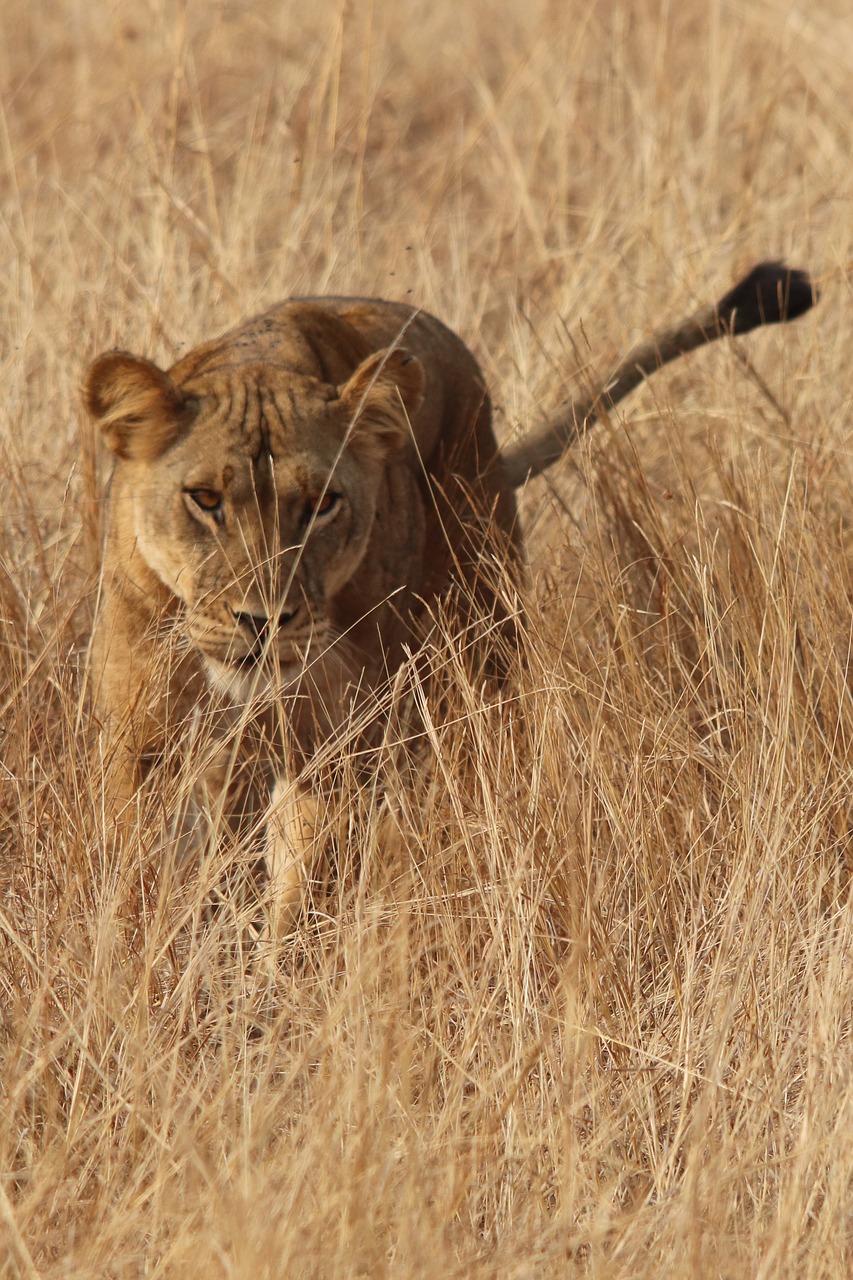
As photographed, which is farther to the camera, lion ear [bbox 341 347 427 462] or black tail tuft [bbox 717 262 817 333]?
black tail tuft [bbox 717 262 817 333]

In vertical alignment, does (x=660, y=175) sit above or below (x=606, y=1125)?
above

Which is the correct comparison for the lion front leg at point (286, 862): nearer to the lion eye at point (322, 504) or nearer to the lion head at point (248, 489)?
the lion head at point (248, 489)

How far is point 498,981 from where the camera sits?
279 centimetres

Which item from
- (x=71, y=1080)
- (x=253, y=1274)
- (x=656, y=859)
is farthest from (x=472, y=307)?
(x=253, y=1274)

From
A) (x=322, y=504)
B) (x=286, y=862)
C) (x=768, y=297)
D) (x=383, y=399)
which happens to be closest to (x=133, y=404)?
(x=322, y=504)

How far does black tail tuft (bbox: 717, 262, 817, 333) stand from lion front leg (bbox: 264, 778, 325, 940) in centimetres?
195

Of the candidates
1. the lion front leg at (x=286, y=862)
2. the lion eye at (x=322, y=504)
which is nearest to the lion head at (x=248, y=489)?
the lion eye at (x=322, y=504)

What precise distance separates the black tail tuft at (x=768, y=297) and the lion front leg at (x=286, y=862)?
1.95 meters

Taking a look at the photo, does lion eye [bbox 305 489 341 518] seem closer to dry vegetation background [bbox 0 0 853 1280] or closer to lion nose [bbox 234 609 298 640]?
lion nose [bbox 234 609 298 640]

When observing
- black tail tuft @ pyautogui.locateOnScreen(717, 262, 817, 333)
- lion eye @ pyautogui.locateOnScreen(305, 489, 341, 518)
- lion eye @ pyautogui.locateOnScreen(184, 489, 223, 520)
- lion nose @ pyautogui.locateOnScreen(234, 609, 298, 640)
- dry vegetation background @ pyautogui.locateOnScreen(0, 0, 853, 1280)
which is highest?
lion eye @ pyautogui.locateOnScreen(184, 489, 223, 520)

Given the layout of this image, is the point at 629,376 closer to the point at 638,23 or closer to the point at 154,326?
the point at 154,326

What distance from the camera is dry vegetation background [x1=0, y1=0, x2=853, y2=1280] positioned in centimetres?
228

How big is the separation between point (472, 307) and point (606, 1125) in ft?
13.2

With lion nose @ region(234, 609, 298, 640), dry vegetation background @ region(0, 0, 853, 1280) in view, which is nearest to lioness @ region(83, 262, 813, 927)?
lion nose @ region(234, 609, 298, 640)
